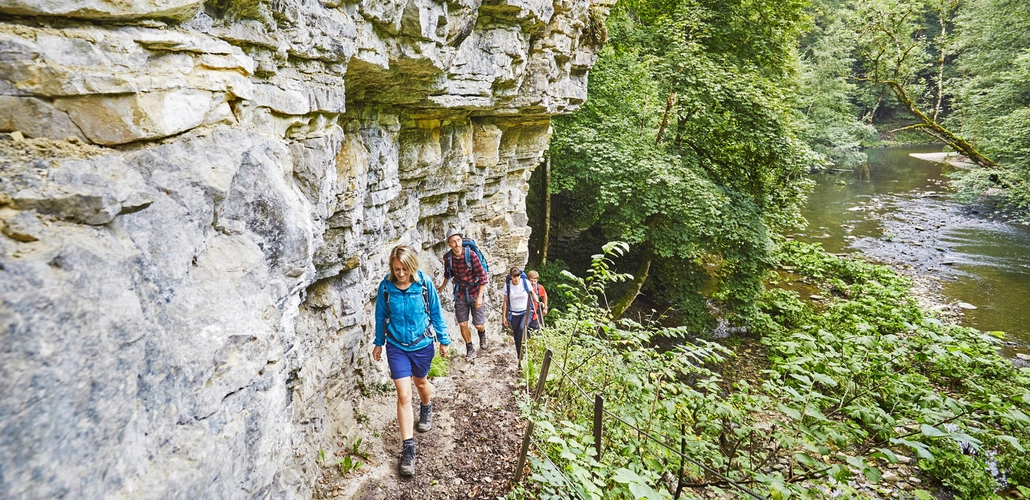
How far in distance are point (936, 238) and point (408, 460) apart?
2305cm

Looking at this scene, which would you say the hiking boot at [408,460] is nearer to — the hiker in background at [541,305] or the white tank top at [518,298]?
the white tank top at [518,298]

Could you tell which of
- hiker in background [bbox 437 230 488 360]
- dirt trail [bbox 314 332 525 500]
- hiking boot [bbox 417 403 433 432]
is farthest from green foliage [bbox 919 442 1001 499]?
hiking boot [bbox 417 403 433 432]

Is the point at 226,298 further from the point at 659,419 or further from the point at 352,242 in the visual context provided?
the point at 659,419

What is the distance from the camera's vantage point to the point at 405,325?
4.18m

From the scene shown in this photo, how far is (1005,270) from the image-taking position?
632 inches

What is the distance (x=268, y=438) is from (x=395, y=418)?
2.92m

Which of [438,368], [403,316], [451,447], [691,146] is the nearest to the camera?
[403,316]

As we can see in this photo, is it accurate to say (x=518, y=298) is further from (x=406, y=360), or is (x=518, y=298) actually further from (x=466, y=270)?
(x=406, y=360)

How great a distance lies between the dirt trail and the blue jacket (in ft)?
3.74

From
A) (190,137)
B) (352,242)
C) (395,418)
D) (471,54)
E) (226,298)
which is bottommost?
(395,418)

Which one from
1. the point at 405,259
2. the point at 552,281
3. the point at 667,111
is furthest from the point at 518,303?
the point at 667,111

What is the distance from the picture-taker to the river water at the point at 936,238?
1408cm

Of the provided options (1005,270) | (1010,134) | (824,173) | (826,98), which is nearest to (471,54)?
(1010,134)

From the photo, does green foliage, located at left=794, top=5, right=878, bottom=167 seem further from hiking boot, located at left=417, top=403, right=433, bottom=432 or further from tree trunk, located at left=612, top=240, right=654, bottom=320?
hiking boot, located at left=417, top=403, right=433, bottom=432
